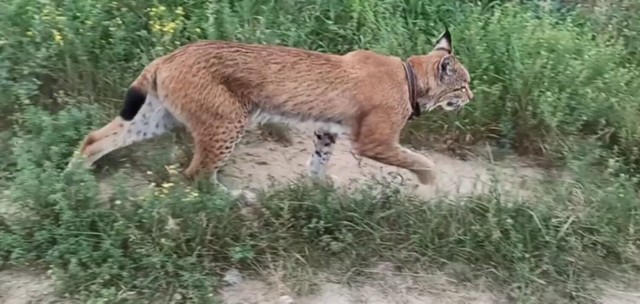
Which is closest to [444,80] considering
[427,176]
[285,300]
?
[427,176]

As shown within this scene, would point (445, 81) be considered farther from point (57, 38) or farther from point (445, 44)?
point (57, 38)

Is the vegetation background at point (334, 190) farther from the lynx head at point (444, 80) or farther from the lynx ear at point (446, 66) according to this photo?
the lynx ear at point (446, 66)

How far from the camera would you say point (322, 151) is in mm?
6484

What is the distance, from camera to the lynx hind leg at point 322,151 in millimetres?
6434

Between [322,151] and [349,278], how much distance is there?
129 cm

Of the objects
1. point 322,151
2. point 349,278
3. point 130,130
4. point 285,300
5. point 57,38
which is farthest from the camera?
point 57,38

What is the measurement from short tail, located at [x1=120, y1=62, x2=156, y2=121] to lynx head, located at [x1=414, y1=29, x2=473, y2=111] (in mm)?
1731

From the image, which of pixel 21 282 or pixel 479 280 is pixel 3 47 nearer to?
pixel 21 282

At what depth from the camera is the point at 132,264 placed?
5.13 m

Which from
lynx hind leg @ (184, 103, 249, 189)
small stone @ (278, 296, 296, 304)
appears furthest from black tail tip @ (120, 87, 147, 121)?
small stone @ (278, 296, 296, 304)

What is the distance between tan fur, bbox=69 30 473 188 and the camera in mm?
5816

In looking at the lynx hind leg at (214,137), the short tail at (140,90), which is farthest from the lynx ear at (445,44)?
the short tail at (140,90)

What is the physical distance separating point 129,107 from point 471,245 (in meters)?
2.16

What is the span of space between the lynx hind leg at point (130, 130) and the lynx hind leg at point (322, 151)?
2.98 feet
